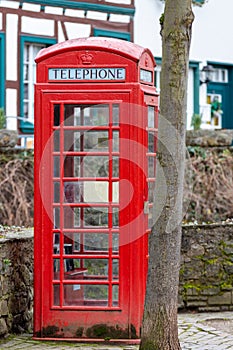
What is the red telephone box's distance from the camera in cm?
735

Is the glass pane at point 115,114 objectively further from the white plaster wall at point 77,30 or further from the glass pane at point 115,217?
the white plaster wall at point 77,30

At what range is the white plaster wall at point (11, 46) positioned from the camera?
50.9ft

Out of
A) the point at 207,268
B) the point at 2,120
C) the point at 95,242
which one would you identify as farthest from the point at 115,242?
the point at 2,120

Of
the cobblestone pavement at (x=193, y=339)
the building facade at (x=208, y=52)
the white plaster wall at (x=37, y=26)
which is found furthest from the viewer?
the building facade at (x=208, y=52)

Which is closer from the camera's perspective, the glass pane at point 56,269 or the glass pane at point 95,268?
the glass pane at point 56,269

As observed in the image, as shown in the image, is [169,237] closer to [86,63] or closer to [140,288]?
[140,288]

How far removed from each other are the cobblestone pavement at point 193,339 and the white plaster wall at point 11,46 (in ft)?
25.1

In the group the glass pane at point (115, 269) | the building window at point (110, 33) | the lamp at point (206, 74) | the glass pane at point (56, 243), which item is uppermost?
the building window at point (110, 33)

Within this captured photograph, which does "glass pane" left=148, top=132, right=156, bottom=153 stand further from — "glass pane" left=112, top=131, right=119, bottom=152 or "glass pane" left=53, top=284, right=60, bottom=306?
"glass pane" left=53, top=284, right=60, bottom=306

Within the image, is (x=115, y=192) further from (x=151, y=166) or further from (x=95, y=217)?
(x=95, y=217)

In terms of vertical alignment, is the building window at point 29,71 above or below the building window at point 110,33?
below

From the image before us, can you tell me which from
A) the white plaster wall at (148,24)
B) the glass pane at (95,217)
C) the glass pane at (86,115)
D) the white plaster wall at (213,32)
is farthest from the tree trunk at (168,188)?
the white plaster wall at (213,32)

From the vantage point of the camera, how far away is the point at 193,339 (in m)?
7.68

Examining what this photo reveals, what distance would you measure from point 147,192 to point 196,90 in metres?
11.6
